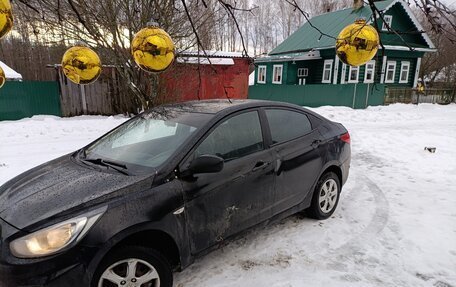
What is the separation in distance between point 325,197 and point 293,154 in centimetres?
91

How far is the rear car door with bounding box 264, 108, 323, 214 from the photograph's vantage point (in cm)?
351

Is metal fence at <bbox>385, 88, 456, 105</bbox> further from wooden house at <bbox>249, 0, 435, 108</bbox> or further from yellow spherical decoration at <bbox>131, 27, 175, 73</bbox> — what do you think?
yellow spherical decoration at <bbox>131, 27, 175, 73</bbox>

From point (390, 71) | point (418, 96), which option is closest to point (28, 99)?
point (418, 96)

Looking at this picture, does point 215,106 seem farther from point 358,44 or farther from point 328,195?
point 328,195

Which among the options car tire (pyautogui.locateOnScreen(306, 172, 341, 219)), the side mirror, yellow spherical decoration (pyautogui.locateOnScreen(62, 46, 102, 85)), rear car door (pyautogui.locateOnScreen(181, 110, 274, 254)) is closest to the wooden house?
car tire (pyautogui.locateOnScreen(306, 172, 341, 219))

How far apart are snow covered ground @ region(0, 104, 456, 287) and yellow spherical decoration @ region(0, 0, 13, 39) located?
90.5 inches

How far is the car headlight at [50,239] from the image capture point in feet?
6.86

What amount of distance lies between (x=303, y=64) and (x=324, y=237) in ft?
72.8

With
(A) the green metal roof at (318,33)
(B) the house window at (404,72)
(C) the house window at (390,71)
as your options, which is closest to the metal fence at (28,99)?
(A) the green metal roof at (318,33)

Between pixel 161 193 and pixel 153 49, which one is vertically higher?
pixel 153 49

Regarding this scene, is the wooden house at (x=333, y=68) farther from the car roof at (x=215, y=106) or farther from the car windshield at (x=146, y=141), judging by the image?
the car windshield at (x=146, y=141)

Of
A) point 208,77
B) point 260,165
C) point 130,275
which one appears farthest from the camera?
point 208,77

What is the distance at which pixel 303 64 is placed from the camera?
24297mm

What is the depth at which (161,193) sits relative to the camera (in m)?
2.55
